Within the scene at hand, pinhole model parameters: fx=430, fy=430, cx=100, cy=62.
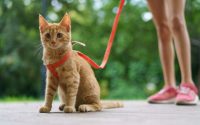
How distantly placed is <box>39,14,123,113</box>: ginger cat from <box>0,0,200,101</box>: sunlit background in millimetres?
5358

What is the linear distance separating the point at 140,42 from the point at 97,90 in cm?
609

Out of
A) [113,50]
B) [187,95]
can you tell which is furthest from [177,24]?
[113,50]

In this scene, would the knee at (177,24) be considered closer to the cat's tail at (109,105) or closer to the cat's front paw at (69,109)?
the cat's tail at (109,105)

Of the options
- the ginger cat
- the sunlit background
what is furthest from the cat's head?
the sunlit background

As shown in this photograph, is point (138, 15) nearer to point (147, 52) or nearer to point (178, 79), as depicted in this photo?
point (147, 52)

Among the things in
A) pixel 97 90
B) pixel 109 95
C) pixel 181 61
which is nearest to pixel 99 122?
pixel 97 90

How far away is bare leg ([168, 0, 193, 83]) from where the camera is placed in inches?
103

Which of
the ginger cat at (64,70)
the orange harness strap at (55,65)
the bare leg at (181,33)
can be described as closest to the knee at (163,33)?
the bare leg at (181,33)

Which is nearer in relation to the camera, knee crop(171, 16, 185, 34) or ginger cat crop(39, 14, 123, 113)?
ginger cat crop(39, 14, 123, 113)

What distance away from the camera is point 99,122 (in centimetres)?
159

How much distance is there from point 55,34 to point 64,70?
6.8 inches

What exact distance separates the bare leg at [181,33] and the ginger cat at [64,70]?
0.82 meters

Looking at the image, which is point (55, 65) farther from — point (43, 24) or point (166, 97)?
point (166, 97)

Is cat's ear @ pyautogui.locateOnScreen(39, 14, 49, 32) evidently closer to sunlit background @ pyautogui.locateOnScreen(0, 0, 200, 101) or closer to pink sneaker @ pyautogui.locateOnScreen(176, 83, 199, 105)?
pink sneaker @ pyautogui.locateOnScreen(176, 83, 199, 105)
